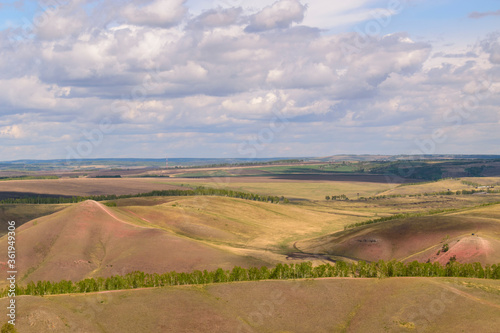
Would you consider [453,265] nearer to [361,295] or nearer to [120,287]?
[361,295]

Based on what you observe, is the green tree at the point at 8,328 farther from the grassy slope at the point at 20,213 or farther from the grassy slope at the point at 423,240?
the grassy slope at the point at 20,213

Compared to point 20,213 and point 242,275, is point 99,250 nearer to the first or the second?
point 242,275

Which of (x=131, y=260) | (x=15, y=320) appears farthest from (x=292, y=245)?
(x=15, y=320)

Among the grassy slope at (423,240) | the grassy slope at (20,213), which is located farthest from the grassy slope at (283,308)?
the grassy slope at (20,213)

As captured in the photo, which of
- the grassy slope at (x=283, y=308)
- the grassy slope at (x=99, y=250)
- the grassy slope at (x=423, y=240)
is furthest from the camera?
the grassy slope at (x=99, y=250)

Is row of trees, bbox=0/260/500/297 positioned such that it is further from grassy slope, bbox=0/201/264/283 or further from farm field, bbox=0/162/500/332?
grassy slope, bbox=0/201/264/283

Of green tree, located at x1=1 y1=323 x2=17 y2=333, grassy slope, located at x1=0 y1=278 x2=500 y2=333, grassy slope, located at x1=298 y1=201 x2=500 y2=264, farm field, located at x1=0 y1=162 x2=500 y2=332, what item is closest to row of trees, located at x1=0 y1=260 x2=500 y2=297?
farm field, located at x1=0 y1=162 x2=500 y2=332

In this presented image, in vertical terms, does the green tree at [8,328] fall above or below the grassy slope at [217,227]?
above

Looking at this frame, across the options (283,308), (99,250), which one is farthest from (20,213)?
(283,308)
